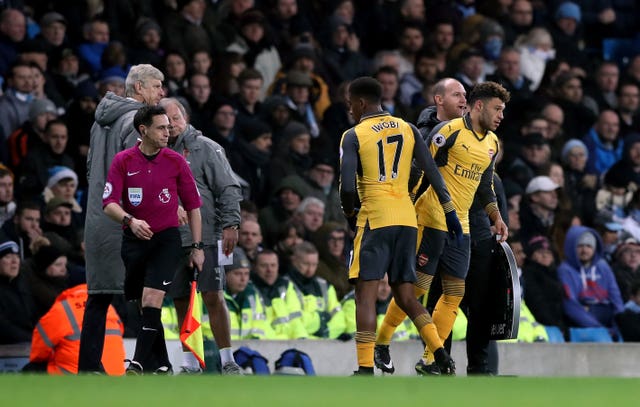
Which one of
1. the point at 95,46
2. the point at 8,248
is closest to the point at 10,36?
the point at 95,46

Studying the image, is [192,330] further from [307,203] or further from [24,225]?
[307,203]

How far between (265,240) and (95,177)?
17.3ft

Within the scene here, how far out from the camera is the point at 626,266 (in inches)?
709

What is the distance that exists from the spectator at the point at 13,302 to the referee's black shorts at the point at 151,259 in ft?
10.3

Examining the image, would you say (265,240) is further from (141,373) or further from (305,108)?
(141,373)

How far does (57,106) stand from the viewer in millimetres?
16250

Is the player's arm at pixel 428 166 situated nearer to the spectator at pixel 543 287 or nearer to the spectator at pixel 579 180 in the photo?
the spectator at pixel 543 287

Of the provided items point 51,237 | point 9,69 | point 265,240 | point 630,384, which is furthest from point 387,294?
point 630,384

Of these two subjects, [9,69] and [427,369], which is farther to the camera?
[9,69]

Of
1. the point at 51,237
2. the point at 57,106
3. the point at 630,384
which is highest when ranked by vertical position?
the point at 57,106

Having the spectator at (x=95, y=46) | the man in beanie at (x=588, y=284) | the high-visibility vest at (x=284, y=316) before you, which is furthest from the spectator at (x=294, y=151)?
the man in beanie at (x=588, y=284)

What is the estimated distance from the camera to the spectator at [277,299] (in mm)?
14914

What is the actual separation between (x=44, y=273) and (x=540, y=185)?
6.63 m

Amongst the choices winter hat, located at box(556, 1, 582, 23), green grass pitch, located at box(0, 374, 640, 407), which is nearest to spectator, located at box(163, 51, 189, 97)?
winter hat, located at box(556, 1, 582, 23)
